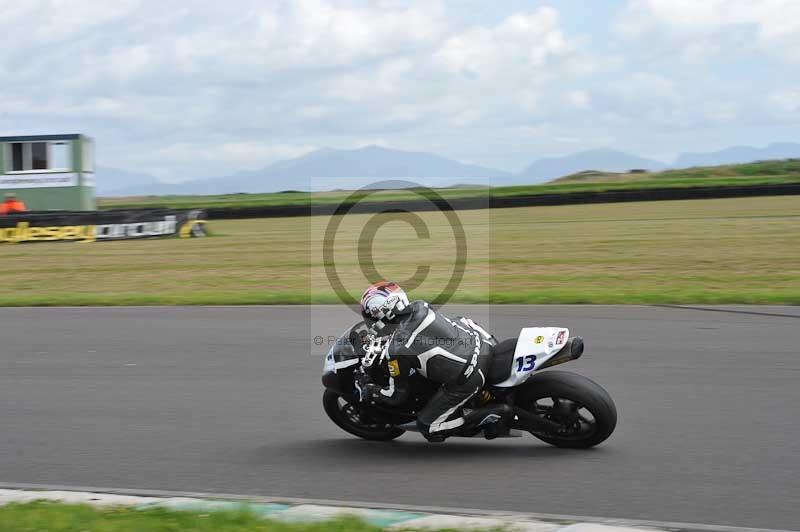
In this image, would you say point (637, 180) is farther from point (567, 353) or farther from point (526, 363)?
point (526, 363)

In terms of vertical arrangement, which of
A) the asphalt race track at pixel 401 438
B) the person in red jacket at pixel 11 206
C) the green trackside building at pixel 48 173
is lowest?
the asphalt race track at pixel 401 438

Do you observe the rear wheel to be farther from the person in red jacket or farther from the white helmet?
the person in red jacket

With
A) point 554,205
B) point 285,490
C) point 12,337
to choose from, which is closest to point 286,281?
point 12,337

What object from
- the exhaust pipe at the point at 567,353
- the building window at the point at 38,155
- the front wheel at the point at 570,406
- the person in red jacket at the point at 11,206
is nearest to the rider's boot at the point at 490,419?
the front wheel at the point at 570,406

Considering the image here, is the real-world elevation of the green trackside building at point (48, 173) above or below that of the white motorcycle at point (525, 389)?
above

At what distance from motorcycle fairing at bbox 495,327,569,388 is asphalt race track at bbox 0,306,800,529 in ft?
1.86

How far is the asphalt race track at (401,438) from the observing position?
581cm

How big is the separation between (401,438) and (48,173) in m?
28.6

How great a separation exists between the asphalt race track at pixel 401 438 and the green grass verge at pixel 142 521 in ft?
2.64

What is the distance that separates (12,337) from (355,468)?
7965 mm

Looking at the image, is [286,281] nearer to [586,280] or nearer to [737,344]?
[586,280]

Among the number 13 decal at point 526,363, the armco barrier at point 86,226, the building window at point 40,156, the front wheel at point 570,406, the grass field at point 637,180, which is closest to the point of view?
the front wheel at point 570,406

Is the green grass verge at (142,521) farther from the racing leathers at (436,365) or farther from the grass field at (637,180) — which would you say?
the grass field at (637,180)

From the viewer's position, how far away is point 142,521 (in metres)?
5.17
